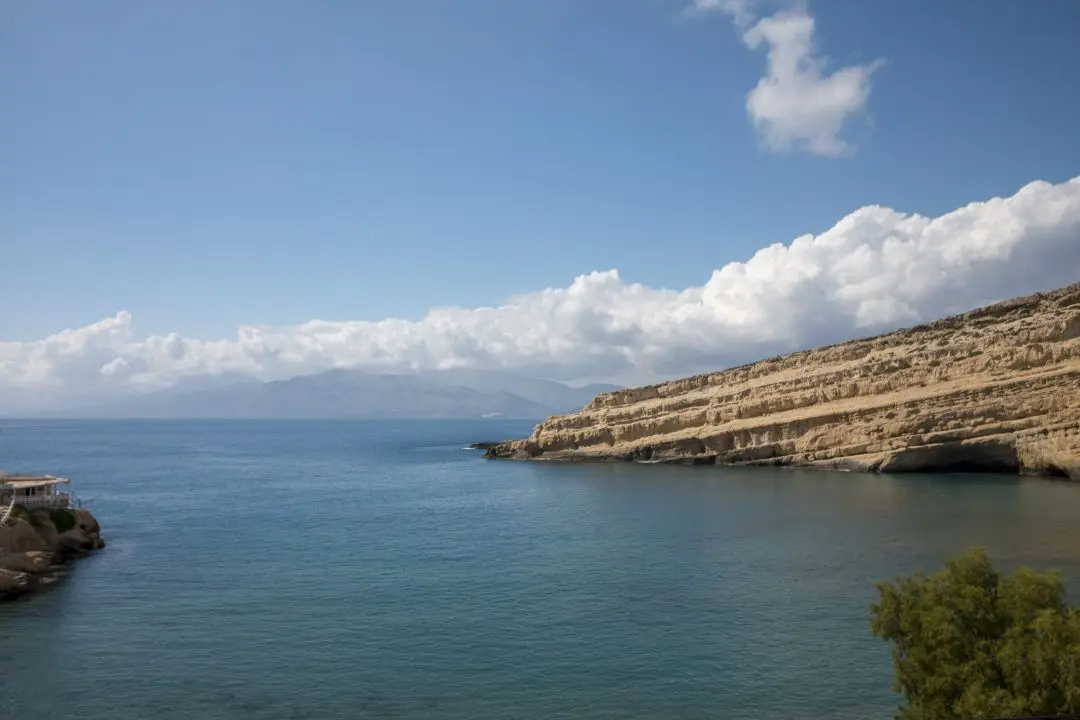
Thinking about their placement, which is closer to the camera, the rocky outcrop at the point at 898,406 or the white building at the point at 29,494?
the white building at the point at 29,494

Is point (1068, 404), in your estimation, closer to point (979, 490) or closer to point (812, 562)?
point (979, 490)

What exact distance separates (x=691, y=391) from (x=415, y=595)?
2847 inches

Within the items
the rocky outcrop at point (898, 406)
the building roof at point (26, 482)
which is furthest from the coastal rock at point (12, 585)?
the rocky outcrop at point (898, 406)

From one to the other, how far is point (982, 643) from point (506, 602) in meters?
21.1

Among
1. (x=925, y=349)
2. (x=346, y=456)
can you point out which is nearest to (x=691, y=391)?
(x=925, y=349)

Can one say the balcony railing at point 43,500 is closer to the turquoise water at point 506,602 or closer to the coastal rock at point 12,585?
the turquoise water at point 506,602

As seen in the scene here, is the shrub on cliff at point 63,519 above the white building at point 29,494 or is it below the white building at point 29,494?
below

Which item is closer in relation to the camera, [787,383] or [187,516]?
[187,516]

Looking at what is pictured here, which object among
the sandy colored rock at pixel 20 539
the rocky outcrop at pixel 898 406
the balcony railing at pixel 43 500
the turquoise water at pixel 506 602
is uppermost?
the rocky outcrop at pixel 898 406

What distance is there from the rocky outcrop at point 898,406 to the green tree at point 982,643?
2418 inches

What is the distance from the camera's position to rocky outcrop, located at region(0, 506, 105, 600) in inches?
1481

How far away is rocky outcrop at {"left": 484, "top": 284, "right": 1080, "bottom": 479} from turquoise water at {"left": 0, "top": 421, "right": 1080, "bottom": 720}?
7496 mm

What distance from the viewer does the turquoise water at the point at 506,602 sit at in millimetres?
23938

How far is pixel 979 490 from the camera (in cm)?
6284
